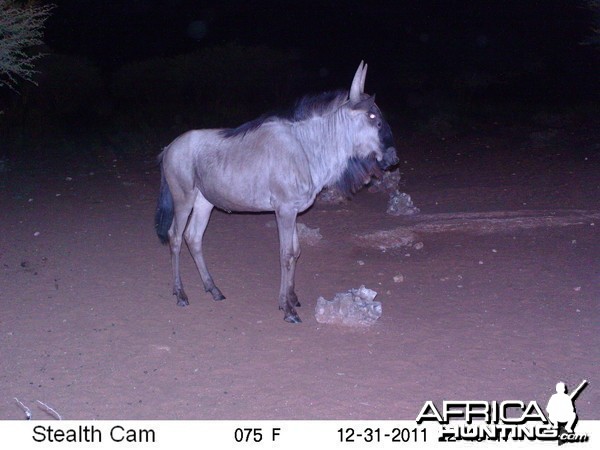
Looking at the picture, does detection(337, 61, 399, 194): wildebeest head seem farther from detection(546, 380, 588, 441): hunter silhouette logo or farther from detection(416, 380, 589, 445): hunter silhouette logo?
detection(546, 380, 588, 441): hunter silhouette logo

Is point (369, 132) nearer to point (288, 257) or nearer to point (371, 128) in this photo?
point (371, 128)

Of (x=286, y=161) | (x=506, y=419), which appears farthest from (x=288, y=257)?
(x=506, y=419)

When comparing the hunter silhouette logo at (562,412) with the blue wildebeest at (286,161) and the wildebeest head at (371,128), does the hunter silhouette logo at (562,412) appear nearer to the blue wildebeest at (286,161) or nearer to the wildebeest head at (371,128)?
the blue wildebeest at (286,161)

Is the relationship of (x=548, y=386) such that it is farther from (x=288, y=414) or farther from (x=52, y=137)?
(x=52, y=137)

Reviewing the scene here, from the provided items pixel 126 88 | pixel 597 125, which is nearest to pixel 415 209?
pixel 597 125

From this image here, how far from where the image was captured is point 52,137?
17.8m

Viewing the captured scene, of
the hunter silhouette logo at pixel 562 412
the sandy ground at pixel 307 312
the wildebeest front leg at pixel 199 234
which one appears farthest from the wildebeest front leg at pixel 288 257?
the hunter silhouette logo at pixel 562 412

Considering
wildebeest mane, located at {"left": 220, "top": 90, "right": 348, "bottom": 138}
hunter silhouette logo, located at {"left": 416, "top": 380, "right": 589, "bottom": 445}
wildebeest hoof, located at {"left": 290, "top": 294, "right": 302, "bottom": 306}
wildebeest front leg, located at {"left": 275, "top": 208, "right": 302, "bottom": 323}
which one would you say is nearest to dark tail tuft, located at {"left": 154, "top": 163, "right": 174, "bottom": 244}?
wildebeest mane, located at {"left": 220, "top": 90, "right": 348, "bottom": 138}

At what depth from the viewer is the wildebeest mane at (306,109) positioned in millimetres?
6626

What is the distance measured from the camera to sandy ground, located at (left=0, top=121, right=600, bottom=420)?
484 centimetres

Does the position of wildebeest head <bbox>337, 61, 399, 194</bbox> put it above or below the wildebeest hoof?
above

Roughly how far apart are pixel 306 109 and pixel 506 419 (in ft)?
11.8

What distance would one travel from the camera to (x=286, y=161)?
250 inches

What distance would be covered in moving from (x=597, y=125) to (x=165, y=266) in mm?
13204
